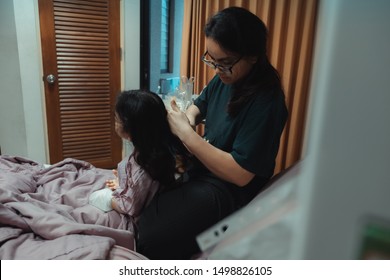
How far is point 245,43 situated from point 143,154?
55cm

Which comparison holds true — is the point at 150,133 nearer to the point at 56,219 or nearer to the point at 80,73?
the point at 56,219

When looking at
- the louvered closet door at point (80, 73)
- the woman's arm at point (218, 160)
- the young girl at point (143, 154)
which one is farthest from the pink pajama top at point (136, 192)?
the louvered closet door at point (80, 73)

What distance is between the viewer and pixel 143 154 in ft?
3.71

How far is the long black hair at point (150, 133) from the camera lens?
111 cm

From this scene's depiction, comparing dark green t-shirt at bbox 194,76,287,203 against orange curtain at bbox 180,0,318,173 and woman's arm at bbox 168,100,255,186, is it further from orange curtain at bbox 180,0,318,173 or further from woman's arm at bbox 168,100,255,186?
orange curtain at bbox 180,0,318,173

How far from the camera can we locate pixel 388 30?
0.20 meters

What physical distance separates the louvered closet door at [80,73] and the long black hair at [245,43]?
165cm

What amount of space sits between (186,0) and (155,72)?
822 millimetres

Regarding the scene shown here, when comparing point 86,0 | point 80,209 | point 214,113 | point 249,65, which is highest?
point 86,0

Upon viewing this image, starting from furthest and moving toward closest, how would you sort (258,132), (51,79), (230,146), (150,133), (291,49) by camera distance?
(51,79)
(291,49)
(150,133)
(230,146)
(258,132)

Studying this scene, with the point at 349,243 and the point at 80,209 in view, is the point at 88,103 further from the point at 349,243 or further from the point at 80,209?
the point at 349,243

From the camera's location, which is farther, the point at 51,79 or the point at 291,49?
the point at 51,79

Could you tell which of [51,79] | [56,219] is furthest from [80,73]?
[56,219]
